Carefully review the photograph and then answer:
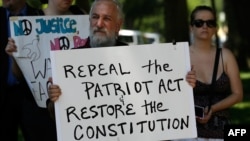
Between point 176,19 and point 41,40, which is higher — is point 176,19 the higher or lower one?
the lower one

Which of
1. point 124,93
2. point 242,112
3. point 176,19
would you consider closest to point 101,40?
point 124,93

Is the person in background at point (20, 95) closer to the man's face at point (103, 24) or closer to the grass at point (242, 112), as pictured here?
the man's face at point (103, 24)

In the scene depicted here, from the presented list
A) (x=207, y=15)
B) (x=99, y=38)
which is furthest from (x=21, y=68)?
(x=207, y=15)

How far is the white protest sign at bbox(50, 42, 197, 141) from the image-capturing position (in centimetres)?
444

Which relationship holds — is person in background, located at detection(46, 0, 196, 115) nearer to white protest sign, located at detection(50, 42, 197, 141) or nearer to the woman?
white protest sign, located at detection(50, 42, 197, 141)

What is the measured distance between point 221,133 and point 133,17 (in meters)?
40.3

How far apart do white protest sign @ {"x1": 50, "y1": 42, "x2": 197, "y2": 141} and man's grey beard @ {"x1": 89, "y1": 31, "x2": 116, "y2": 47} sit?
0.49ft

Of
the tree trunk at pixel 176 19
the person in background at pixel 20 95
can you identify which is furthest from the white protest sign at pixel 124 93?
the tree trunk at pixel 176 19

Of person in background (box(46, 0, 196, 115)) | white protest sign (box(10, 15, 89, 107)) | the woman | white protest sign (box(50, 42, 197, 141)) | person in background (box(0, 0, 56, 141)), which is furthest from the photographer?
person in background (box(0, 0, 56, 141))

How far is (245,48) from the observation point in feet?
73.7

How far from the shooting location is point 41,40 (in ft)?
18.9

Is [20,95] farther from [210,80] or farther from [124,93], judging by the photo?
[210,80]

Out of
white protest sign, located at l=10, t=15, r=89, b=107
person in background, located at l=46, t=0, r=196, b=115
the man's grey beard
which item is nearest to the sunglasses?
person in background, located at l=46, t=0, r=196, b=115

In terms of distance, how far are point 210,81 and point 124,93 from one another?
0.76 meters
